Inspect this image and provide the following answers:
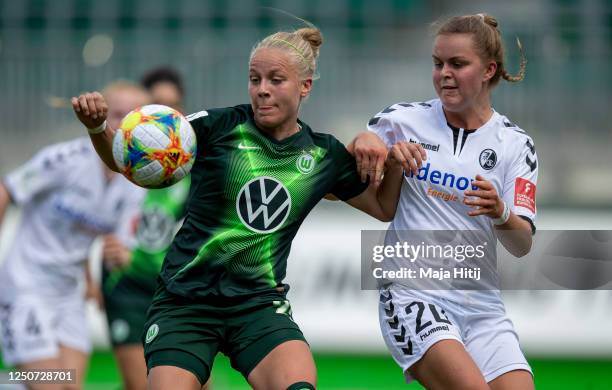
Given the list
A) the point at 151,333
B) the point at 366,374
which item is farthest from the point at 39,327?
the point at 366,374

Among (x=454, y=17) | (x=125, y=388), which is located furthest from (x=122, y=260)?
(x=454, y=17)

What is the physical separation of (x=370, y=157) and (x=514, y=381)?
4.14 ft

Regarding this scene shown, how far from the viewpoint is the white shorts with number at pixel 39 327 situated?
7.29 meters

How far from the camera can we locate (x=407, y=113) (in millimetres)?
5555

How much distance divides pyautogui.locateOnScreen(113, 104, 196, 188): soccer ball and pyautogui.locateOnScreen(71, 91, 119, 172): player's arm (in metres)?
0.14

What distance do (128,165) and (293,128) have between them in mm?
880

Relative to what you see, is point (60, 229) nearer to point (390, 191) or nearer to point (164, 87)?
point (164, 87)

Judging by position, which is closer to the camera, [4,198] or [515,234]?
[515,234]

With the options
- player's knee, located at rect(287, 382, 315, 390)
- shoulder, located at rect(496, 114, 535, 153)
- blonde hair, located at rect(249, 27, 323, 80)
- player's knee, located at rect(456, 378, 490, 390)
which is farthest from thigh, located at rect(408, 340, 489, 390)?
blonde hair, located at rect(249, 27, 323, 80)

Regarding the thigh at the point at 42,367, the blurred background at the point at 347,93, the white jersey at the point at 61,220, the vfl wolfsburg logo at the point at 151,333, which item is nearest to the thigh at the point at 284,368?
the vfl wolfsburg logo at the point at 151,333

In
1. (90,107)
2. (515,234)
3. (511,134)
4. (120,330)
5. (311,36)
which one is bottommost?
(120,330)

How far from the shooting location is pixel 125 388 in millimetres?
7633

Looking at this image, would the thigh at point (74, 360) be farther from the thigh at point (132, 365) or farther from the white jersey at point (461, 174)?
the white jersey at point (461, 174)

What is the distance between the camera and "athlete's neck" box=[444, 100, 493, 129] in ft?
17.8
